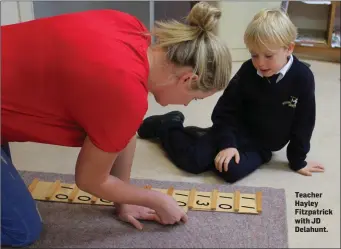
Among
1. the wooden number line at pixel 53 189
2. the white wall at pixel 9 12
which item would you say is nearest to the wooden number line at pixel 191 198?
the wooden number line at pixel 53 189

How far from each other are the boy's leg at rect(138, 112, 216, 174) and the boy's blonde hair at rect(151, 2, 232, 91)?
0.56 meters

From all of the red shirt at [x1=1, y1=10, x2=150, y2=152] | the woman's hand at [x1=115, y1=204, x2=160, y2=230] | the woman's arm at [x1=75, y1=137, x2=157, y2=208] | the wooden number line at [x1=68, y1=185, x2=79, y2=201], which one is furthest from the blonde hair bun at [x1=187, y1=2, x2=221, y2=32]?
the wooden number line at [x1=68, y1=185, x2=79, y2=201]

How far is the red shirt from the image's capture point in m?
0.97

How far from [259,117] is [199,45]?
2.06 ft

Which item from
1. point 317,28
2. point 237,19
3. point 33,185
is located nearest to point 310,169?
point 33,185

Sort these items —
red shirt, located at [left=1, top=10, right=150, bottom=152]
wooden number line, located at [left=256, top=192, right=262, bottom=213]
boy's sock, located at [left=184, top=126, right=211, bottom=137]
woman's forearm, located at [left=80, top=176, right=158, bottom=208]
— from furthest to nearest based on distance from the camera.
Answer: boy's sock, located at [left=184, top=126, right=211, bottom=137], wooden number line, located at [left=256, top=192, right=262, bottom=213], woman's forearm, located at [left=80, top=176, right=158, bottom=208], red shirt, located at [left=1, top=10, right=150, bottom=152]

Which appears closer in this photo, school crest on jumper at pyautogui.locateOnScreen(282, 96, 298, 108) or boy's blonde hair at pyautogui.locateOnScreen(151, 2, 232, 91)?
boy's blonde hair at pyautogui.locateOnScreen(151, 2, 232, 91)

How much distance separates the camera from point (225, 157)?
153 cm

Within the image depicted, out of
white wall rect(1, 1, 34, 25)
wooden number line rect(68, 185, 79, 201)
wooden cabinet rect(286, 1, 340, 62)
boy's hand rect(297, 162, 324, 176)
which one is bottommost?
boy's hand rect(297, 162, 324, 176)

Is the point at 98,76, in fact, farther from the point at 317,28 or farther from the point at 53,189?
the point at 317,28

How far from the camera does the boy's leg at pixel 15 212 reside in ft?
3.70

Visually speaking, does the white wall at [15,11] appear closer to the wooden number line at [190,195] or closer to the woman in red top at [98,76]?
the wooden number line at [190,195]

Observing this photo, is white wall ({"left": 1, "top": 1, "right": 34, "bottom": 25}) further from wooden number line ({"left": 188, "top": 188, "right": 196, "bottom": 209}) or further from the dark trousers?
wooden number line ({"left": 188, "top": 188, "right": 196, "bottom": 209})

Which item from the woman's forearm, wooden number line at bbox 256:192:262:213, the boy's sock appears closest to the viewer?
the woman's forearm
